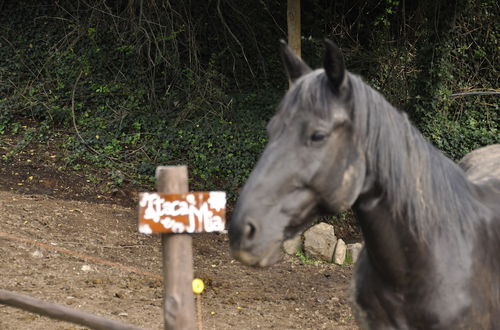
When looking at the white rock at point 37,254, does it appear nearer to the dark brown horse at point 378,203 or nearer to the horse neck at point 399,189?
the dark brown horse at point 378,203

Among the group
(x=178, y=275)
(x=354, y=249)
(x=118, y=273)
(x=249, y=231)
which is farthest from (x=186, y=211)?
(x=354, y=249)

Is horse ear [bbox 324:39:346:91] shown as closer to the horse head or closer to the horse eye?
the horse head

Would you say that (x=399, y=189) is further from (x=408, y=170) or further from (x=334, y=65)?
(x=334, y=65)

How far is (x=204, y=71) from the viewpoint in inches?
371

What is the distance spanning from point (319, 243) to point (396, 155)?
196 inches

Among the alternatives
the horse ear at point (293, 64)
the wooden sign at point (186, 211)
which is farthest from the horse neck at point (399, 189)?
the wooden sign at point (186, 211)

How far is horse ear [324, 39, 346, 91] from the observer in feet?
5.69

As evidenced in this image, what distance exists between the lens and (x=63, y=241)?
20.8 ft

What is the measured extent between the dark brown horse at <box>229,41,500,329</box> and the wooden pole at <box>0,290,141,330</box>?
1.07 m

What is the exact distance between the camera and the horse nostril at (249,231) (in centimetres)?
171

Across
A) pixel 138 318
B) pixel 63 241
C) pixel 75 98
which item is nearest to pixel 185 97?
pixel 75 98

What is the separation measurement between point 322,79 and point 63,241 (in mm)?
5120

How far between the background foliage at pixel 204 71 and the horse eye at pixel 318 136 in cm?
642

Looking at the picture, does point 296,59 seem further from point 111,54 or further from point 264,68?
point 111,54
